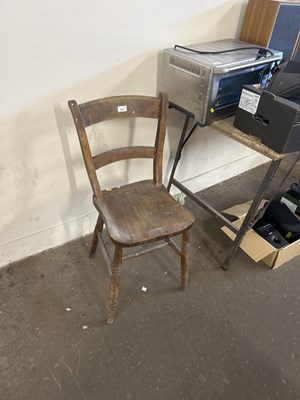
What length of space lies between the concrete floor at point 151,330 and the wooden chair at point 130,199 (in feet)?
0.59

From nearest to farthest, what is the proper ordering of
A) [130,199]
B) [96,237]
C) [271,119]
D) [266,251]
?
[271,119], [130,199], [96,237], [266,251]

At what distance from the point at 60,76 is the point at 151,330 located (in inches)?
46.3

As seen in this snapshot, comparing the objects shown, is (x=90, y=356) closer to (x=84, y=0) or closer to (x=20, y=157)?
(x=20, y=157)

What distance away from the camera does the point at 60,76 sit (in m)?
1.20

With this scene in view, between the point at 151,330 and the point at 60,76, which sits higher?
Result: the point at 60,76

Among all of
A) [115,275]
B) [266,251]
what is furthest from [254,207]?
[115,275]

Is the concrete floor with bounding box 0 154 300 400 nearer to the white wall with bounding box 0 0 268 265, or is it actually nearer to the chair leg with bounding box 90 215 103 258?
the chair leg with bounding box 90 215 103 258

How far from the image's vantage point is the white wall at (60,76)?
3.58 feet

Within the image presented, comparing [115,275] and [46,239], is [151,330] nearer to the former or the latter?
[115,275]

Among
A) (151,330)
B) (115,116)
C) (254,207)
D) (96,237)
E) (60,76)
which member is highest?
(60,76)

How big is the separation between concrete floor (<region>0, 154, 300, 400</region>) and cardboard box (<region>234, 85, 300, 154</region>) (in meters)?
0.79

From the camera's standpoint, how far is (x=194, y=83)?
129cm

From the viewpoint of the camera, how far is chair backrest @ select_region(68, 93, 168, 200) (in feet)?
3.76

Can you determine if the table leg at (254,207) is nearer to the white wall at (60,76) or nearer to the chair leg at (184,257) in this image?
the chair leg at (184,257)
